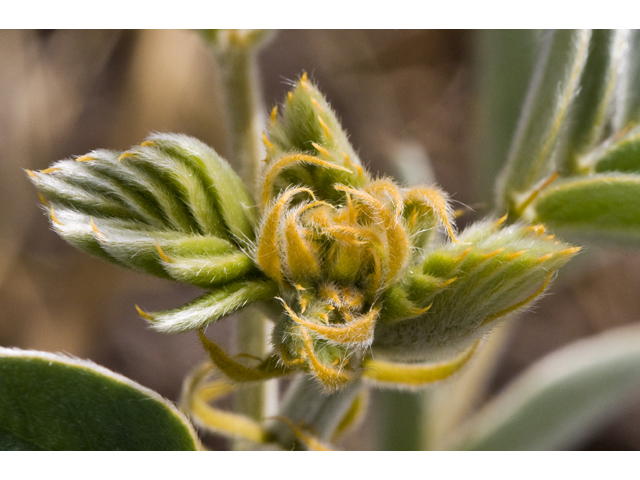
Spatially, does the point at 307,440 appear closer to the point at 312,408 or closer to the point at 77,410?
the point at 312,408

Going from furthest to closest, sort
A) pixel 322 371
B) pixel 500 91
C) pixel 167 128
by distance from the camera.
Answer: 1. pixel 167 128
2. pixel 500 91
3. pixel 322 371

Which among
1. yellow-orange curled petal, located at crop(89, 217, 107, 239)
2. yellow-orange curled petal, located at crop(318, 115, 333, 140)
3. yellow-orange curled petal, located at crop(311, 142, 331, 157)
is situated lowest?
yellow-orange curled petal, located at crop(89, 217, 107, 239)

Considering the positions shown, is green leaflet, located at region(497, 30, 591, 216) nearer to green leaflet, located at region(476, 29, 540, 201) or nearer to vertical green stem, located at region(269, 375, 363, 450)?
green leaflet, located at region(476, 29, 540, 201)

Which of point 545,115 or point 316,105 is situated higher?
point 545,115

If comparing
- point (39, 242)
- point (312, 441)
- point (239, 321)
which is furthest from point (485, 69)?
point (39, 242)

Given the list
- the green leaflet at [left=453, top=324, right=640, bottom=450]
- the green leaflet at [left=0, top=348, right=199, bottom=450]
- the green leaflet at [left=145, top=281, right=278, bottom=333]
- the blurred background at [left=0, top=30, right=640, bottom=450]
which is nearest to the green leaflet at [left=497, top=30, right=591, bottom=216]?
the green leaflet at [left=145, top=281, right=278, bottom=333]

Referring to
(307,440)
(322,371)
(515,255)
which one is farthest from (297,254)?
(307,440)
